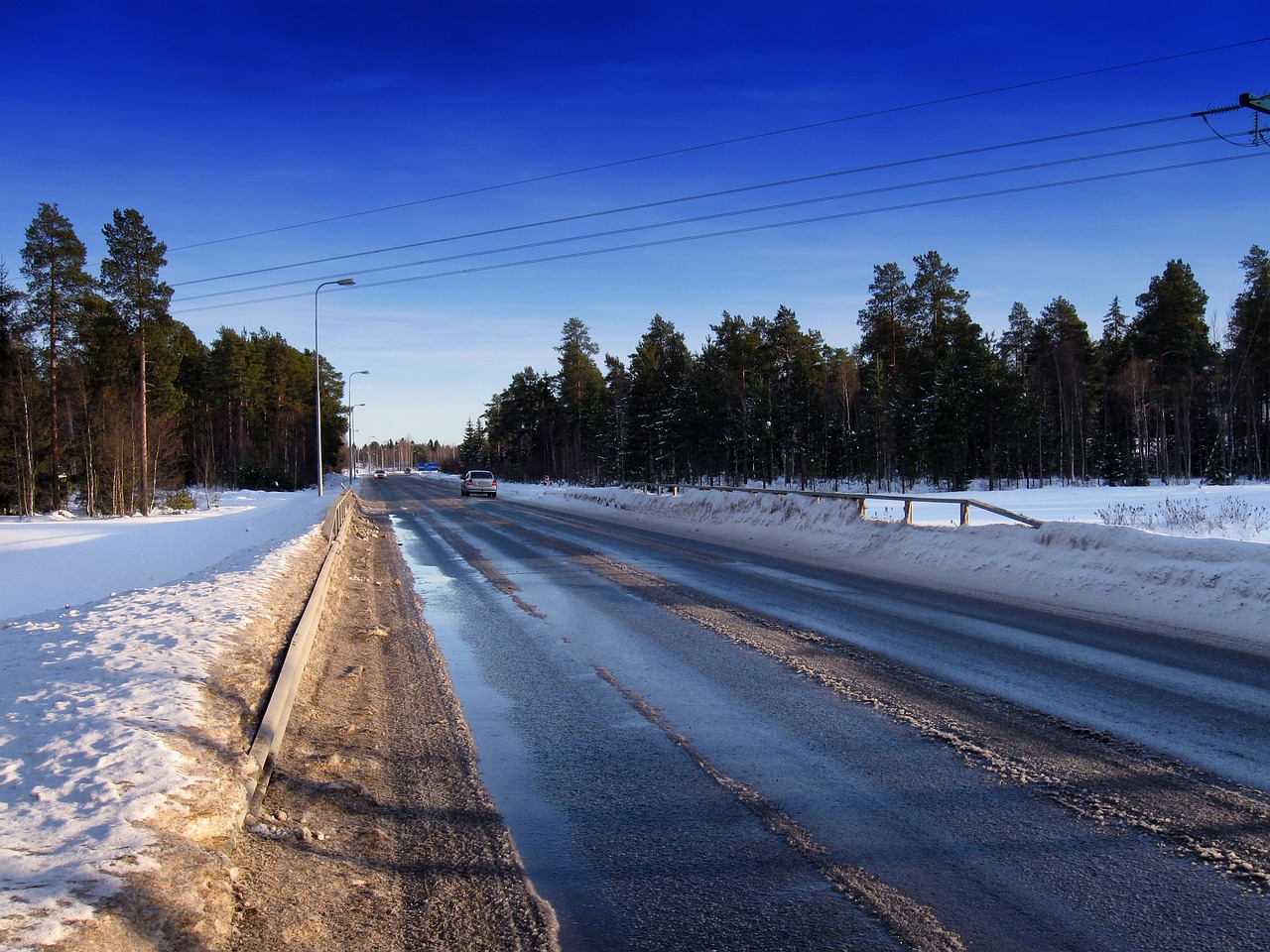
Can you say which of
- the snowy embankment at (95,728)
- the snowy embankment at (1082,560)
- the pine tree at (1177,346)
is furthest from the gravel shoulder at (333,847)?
the pine tree at (1177,346)

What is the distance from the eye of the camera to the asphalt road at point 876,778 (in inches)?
127

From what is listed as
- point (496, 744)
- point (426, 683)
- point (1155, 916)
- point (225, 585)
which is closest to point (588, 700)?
point (496, 744)

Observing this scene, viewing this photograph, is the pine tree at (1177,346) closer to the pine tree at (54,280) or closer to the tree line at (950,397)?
the tree line at (950,397)

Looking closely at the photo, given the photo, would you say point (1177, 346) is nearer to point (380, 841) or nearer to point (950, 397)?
point (950, 397)

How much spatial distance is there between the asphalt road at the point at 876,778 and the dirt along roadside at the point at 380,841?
20cm

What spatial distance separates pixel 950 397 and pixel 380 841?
57.1 m

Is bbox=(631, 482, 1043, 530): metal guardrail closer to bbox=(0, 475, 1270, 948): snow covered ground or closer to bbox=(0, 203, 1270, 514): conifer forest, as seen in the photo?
bbox=(0, 475, 1270, 948): snow covered ground

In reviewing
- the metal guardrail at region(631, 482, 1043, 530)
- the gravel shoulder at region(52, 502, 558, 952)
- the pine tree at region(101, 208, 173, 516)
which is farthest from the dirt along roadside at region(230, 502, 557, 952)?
the pine tree at region(101, 208, 173, 516)

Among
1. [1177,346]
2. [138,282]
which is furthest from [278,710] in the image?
[1177,346]

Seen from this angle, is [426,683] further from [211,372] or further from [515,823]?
[211,372]

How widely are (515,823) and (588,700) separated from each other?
2.27 metres

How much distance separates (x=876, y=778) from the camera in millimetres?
4633

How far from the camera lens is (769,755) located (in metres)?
5.04

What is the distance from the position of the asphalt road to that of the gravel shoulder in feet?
0.78
